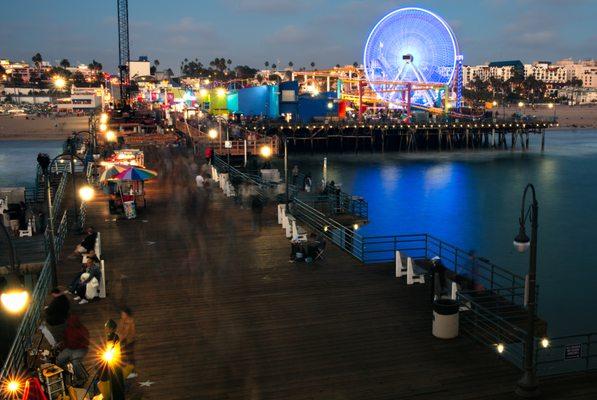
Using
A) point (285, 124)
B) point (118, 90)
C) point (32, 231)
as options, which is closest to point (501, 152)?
point (285, 124)

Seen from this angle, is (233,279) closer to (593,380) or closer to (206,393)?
(206,393)

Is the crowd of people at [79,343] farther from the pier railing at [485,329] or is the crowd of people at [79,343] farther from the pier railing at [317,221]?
the pier railing at [317,221]

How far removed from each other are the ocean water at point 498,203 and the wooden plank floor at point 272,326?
9564mm

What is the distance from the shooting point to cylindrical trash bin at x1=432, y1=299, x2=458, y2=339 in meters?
10.8

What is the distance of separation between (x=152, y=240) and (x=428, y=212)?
2940 centimetres

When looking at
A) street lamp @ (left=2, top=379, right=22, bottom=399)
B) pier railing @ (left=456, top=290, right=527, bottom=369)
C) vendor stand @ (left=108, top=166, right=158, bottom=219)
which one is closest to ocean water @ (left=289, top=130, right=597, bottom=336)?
pier railing @ (left=456, top=290, right=527, bottom=369)

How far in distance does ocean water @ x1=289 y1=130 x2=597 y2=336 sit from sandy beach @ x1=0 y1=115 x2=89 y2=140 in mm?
57992

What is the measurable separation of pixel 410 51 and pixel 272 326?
282 ft

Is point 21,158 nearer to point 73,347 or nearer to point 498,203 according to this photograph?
point 498,203

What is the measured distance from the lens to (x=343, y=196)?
85.5 ft

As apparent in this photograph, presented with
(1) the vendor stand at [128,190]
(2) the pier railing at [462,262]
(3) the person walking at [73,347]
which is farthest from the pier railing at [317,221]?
(3) the person walking at [73,347]

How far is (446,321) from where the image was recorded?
1080cm

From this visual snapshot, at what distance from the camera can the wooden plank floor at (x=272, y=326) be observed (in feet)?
30.1

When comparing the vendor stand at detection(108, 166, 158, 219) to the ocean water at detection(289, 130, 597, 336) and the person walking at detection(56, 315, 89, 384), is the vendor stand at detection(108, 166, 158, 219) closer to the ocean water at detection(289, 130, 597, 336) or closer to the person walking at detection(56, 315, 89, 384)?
the person walking at detection(56, 315, 89, 384)
